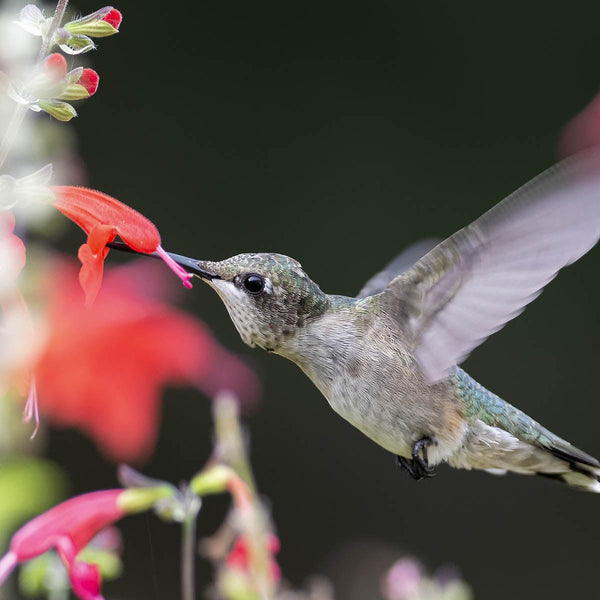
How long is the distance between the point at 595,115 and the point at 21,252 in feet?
3.61

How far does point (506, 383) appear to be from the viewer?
5.39 meters

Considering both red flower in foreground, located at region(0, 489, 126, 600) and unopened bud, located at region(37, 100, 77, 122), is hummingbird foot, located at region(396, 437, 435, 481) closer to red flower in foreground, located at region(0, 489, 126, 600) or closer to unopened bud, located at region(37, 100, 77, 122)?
red flower in foreground, located at region(0, 489, 126, 600)

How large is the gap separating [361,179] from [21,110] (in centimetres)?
439

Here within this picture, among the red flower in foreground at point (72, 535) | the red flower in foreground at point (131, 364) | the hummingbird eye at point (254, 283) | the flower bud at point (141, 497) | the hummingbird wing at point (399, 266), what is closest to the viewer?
the red flower in foreground at point (72, 535)

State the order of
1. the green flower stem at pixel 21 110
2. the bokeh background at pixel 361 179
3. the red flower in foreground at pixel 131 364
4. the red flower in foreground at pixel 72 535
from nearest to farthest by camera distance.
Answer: the green flower stem at pixel 21 110, the red flower in foreground at pixel 72 535, the red flower in foreground at pixel 131 364, the bokeh background at pixel 361 179

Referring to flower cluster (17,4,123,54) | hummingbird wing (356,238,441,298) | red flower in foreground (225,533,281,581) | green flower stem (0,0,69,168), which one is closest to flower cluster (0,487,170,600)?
red flower in foreground (225,533,281,581)

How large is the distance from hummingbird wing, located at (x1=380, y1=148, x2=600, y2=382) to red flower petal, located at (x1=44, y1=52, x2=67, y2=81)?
2.34 feet

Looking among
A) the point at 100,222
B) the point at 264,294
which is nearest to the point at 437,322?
the point at 264,294

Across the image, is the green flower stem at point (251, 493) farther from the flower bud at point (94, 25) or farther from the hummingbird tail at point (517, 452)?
the flower bud at point (94, 25)

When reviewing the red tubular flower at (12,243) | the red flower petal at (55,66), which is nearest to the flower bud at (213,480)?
the red tubular flower at (12,243)

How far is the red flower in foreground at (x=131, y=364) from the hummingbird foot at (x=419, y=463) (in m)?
0.43

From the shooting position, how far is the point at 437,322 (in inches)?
69.7

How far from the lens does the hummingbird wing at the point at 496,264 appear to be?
57.9 inches

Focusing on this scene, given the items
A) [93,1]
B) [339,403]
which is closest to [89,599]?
[339,403]
